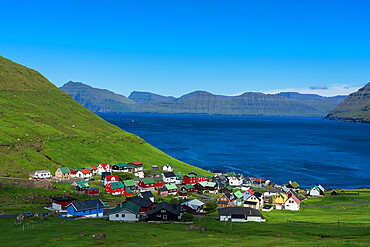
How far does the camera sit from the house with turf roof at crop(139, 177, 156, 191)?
125 m

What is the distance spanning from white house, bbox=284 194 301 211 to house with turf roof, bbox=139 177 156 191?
53.6 meters

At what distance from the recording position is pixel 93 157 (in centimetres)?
16625

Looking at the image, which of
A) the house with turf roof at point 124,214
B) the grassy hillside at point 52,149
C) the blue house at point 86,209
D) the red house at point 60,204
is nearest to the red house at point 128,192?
the blue house at point 86,209

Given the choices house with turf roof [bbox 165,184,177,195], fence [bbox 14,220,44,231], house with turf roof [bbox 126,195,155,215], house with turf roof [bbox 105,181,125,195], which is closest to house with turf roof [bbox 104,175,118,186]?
house with turf roof [bbox 105,181,125,195]

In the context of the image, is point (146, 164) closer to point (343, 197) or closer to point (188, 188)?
point (188, 188)

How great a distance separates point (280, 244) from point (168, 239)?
2020 centimetres

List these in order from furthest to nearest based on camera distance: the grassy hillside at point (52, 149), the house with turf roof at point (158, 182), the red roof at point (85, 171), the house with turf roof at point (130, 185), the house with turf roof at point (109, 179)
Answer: the grassy hillside at point (52, 149)
the red roof at point (85, 171)
the house with turf roof at point (158, 182)
the house with turf roof at point (109, 179)
the house with turf roof at point (130, 185)

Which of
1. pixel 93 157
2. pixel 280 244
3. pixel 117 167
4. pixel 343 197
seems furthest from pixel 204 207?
pixel 93 157

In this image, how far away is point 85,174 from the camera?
136 m

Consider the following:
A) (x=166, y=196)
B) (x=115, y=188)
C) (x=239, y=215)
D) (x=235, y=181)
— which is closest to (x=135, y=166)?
(x=115, y=188)

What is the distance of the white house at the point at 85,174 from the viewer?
13438 cm

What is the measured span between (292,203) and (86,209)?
65652 millimetres

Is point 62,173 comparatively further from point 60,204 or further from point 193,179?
point 193,179

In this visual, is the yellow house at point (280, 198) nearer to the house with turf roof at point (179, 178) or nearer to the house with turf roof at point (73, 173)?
the house with turf roof at point (179, 178)
